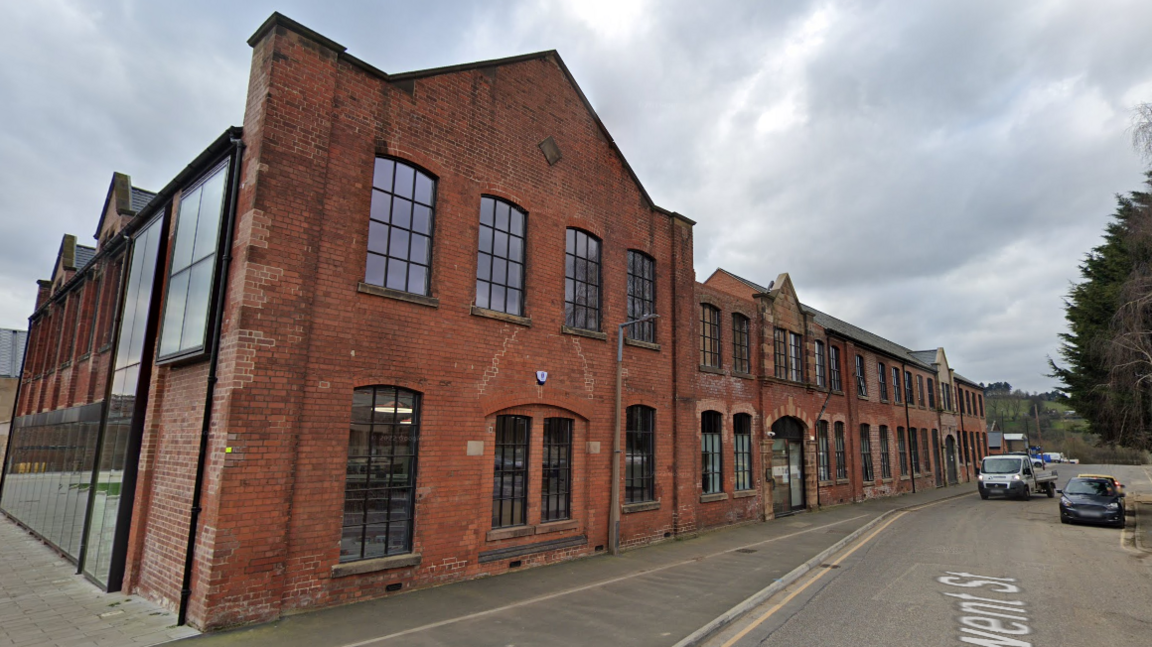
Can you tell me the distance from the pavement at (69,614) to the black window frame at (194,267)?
11.2 ft

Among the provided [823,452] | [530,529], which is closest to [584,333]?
[530,529]

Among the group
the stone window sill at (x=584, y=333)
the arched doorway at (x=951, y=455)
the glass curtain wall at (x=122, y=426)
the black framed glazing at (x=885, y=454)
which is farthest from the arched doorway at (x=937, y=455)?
the glass curtain wall at (x=122, y=426)

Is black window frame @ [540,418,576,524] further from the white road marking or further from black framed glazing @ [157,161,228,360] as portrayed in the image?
black framed glazing @ [157,161,228,360]

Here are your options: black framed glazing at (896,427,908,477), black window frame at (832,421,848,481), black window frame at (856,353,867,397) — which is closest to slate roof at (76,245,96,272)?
black window frame at (832,421,848,481)

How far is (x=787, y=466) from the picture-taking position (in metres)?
19.4

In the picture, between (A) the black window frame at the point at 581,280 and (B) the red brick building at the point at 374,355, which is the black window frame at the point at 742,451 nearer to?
(B) the red brick building at the point at 374,355

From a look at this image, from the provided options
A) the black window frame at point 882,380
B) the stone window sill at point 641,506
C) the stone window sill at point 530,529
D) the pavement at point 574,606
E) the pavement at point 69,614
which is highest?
the black window frame at point 882,380

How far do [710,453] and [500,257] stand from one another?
8813 mm

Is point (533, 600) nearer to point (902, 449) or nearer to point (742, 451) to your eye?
point (742, 451)

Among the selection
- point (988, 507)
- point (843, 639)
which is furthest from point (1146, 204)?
point (843, 639)

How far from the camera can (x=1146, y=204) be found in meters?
17.2

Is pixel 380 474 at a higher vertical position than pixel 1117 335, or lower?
lower

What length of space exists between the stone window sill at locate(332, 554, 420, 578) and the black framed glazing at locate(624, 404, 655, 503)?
223 inches

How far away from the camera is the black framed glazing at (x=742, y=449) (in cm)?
1681
